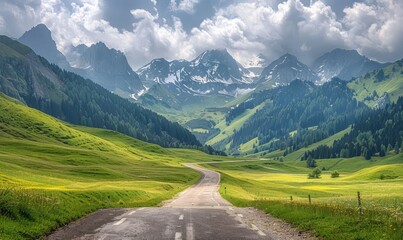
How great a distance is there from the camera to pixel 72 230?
74.3ft

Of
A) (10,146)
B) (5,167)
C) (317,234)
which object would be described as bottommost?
(317,234)

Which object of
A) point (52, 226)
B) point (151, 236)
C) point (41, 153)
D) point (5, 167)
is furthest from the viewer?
point (41, 153)

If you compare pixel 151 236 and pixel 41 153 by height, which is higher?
pixel 41 153

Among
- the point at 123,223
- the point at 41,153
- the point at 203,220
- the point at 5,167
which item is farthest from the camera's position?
the point at 41,153

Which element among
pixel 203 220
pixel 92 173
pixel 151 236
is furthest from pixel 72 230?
pixel 92 173

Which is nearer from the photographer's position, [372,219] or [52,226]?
[372,219]

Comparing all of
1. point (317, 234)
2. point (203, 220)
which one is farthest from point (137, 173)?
point (317, 234)

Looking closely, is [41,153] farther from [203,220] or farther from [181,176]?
[203,220]

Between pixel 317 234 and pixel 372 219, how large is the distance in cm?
314

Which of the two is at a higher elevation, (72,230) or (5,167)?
(5,167)

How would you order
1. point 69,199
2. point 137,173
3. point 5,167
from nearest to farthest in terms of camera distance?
point 69,199 → point 5,167 → point 137,173

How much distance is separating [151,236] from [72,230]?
5549 millimetres

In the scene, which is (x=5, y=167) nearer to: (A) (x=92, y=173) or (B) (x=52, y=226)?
(A) (x=92, y=173)

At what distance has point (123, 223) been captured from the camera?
82.0 feet
